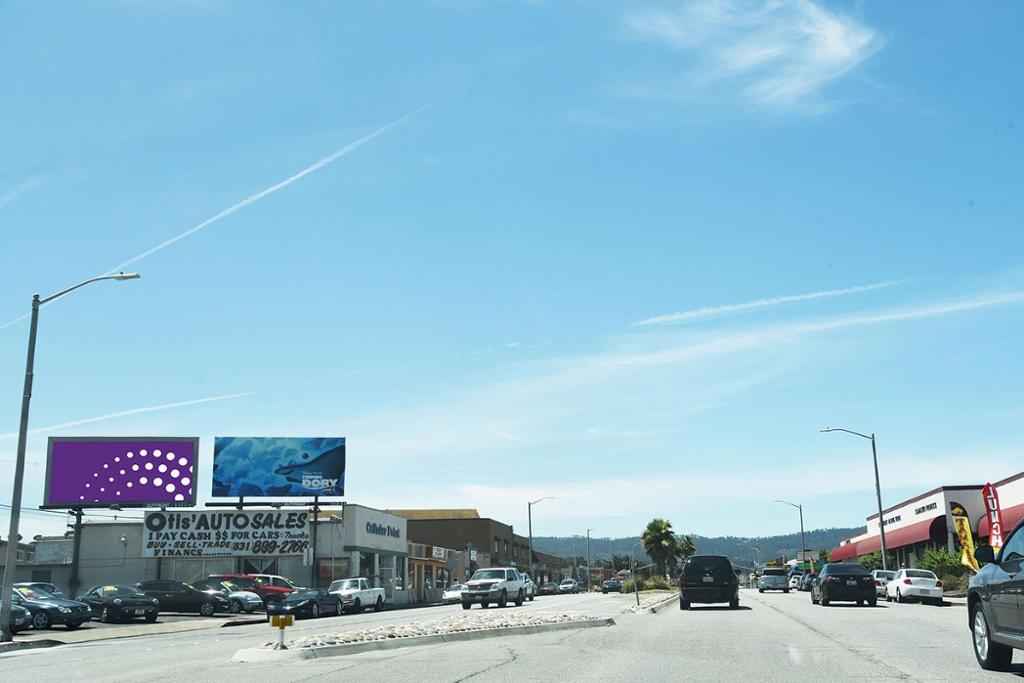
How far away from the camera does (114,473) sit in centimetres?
5694

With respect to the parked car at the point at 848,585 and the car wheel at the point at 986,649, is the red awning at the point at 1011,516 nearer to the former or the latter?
the parked car at the point at 848,585

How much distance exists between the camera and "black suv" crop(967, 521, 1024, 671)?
10.9 metres

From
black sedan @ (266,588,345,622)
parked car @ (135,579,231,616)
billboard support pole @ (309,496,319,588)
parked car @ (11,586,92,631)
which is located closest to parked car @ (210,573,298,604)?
parked car @ (135,579,231,616)

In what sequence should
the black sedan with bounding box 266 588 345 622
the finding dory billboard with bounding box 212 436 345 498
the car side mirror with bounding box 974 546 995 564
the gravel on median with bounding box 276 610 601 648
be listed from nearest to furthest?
the car side mirror with bounding box 974 546 995 564
the gravel on median with bounding box 276 610 601 648
the black sedan with bounding box 266 588 345 622
the finding dory billboard with bounding box 212 436 345 498

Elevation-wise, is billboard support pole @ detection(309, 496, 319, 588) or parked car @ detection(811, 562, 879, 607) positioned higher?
billboard support pole @ detection(309, 496, 319, 588)

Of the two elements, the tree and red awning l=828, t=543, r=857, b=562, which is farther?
the tree

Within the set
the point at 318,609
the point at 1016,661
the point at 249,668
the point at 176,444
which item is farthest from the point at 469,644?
the point at 176,444

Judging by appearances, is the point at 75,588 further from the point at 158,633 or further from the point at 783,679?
the point at 783,679

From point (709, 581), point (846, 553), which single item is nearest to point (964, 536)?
point (709, 581)

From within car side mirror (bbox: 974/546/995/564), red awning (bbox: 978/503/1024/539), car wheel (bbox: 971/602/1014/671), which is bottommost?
car wheel (bbox: 971/602/1014/671)

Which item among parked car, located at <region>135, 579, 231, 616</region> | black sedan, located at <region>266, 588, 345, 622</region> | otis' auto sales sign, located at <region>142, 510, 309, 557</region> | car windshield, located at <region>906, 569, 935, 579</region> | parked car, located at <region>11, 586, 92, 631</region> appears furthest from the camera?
otis' auto sales sign, located at <region>142, 510, 309, 557</region>

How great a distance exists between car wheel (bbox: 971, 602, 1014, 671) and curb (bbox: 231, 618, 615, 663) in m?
10.4

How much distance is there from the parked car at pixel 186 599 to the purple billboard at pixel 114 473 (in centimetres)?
1359

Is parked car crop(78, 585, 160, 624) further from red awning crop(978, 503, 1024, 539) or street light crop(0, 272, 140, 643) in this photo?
red awning crop(978, 503, 1024, 539)
